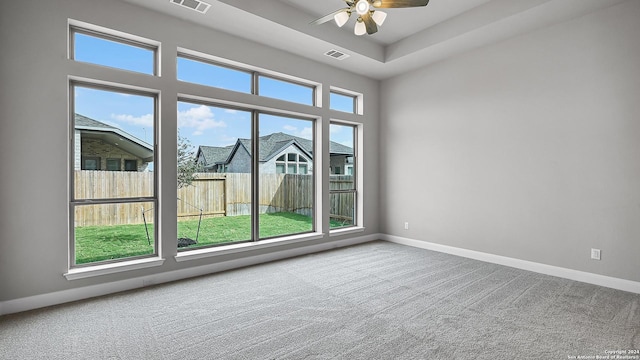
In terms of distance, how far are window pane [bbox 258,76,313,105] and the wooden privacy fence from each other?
4.16 feet

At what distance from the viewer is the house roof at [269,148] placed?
4238 millimetres

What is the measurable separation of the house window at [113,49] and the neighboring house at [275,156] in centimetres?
120

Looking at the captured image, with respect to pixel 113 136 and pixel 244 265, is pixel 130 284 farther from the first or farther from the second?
pixel 113 136

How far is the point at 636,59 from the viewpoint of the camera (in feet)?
11.1

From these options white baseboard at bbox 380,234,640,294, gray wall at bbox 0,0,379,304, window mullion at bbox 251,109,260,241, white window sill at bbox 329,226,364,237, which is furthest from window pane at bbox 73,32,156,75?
white baseboard at bbox 380,234,640,294

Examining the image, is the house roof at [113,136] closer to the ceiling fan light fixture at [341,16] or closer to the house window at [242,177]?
the house window at [242,177]

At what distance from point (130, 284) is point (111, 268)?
27 cm

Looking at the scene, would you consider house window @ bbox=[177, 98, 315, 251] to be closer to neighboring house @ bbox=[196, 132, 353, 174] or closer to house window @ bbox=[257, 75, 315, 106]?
neighboring house @ bbox=[196, 132, 353, 174]

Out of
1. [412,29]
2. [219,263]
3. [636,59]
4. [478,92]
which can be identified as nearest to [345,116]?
[412,29]

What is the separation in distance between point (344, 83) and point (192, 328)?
179 inches

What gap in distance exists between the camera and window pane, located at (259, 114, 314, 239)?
4.78 metres

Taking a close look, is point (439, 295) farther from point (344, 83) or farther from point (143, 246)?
point (344, 83)

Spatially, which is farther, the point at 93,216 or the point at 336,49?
the point at 336,49

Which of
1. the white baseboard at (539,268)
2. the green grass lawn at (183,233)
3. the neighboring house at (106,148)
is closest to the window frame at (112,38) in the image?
the neighboring house at (106,148)
